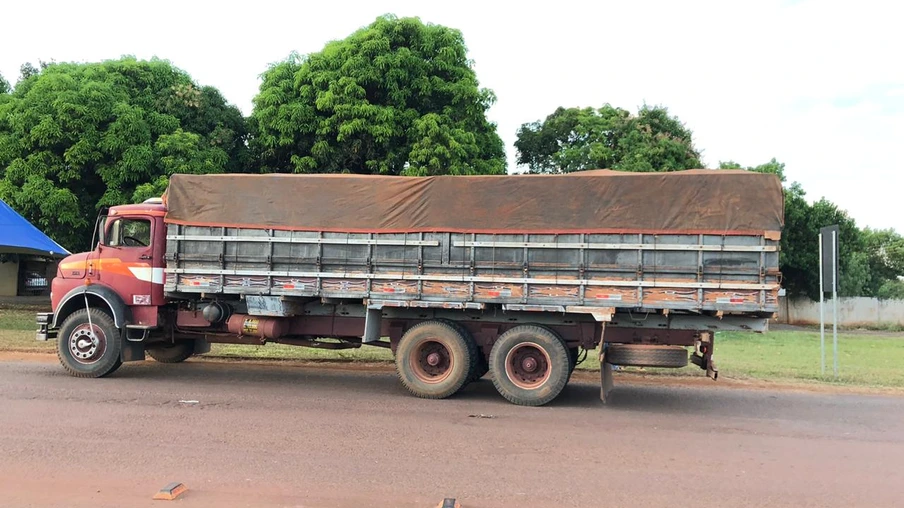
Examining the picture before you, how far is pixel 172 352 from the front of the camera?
11.3 m

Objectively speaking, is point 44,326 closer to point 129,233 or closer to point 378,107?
point 129,233

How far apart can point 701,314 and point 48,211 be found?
15810 mm

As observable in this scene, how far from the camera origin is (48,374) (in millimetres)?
9969

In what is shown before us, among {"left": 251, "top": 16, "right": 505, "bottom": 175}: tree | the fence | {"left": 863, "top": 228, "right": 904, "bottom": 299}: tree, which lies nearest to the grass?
{"left": 251, "top": 16, "right": 505, "bottom": 175}: tree

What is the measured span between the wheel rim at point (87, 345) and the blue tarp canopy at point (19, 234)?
834 centimetres

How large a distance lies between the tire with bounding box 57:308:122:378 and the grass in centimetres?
289

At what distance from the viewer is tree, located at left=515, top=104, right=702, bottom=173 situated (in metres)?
21.5

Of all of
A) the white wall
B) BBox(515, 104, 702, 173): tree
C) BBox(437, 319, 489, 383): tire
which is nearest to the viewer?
BBox(437, 319, 489, 383): tire

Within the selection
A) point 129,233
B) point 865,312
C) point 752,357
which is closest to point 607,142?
point 752,357

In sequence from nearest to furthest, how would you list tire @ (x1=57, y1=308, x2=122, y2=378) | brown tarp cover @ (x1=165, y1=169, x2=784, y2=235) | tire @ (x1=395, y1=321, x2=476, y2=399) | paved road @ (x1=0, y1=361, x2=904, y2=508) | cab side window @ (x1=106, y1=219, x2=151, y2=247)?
paved road @ (x1=0, y1=361, x2=904, y2=508) → brown tarp cover @ (x1=165, y1=169, x2=784, y2=235) → tire @ (x1=395, y1=321, x2=476, y2=399) → tire @ (x1=57, y1=308, x2=122, y2=378) → cab side window @ (x1=106, y1=219, x2=151, y2=247)

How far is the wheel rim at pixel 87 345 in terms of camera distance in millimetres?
9703

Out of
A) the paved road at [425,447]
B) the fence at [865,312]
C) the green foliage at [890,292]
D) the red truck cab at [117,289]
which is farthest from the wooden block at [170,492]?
the green foliage at [890,292]

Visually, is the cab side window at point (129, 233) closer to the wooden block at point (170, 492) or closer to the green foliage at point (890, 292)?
the wooden block at point (170, 492)

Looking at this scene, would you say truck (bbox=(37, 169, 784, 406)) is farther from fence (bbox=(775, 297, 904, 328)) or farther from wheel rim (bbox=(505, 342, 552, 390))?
fence (bbox=(775, 297, 904, 328))
